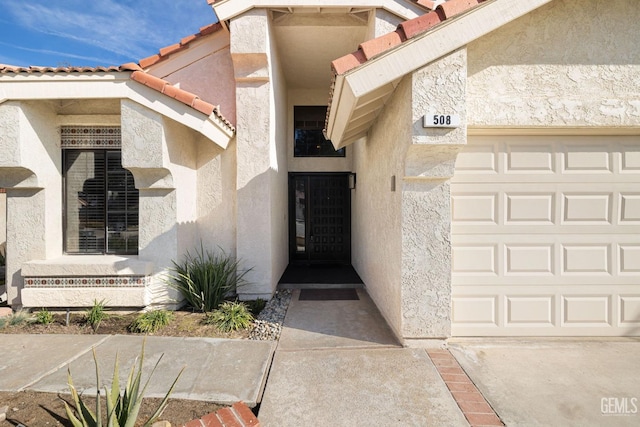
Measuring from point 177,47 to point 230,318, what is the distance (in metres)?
6.38

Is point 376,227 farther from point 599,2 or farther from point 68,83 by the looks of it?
point 68,83

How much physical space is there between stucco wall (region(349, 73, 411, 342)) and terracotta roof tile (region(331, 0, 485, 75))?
0.61m

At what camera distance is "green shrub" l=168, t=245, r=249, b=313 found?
6.03 metres

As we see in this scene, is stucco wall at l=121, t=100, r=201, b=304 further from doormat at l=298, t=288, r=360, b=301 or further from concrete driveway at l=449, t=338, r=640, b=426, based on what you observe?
concrete driveway at l=449, t=338, r=640, b=426

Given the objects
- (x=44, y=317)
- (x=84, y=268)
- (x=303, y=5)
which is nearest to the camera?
(x=44, y=317)

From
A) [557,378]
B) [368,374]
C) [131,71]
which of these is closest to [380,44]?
[368,374]

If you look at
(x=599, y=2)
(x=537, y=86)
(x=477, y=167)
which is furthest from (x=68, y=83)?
(x=599, y=2)

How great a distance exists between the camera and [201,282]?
6059mm

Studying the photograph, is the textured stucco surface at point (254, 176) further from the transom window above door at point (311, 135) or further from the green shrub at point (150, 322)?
the transom window above door at point (311, 135)

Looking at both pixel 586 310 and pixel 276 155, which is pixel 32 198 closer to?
pixel 276 155

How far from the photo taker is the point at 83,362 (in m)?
4.18

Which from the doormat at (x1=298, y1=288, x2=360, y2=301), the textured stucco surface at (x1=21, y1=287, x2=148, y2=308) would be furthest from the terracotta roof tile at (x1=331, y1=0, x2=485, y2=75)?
the textured stucco surface at (x1=21, y1=287, x2=148, y2=308)

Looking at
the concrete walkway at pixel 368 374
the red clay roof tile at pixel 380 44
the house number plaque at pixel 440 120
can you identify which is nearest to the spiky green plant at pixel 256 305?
the concrete walkway at pixel 368 374

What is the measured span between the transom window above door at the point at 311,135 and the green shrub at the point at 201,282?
5.50 meters
